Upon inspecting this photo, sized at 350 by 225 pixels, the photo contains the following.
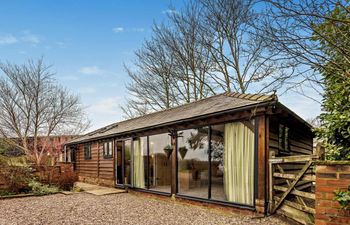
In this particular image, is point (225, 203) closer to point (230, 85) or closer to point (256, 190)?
point (256, 190)

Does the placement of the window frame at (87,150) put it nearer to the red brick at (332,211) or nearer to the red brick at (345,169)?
the red brick at (332,211)

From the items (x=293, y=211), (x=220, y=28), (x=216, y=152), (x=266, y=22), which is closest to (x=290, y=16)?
(x=266, y=22)

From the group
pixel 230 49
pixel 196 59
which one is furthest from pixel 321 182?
pixel 196 59

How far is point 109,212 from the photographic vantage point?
Result: 6.84 metres

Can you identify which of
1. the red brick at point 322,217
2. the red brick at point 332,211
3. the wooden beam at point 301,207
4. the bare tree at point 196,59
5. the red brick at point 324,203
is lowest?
Result: the wooden beam at point 301,207

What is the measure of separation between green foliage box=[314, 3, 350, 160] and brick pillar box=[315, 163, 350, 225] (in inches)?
42.1

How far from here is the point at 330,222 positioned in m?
3.21

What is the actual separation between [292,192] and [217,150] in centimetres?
209

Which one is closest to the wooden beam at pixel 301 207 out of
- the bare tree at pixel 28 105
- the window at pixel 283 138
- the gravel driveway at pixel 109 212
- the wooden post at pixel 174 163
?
the gravel driveway at pixel 109 212

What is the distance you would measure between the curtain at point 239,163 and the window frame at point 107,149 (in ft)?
22.5

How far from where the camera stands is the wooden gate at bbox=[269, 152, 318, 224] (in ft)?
15.4

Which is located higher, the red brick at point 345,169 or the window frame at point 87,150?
the red brick at point 345,169

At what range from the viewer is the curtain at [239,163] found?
19.7 ft

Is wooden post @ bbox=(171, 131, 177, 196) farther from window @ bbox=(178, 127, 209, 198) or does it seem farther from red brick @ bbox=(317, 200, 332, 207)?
red brick @ bbox=(317, 200, 332, 207)
